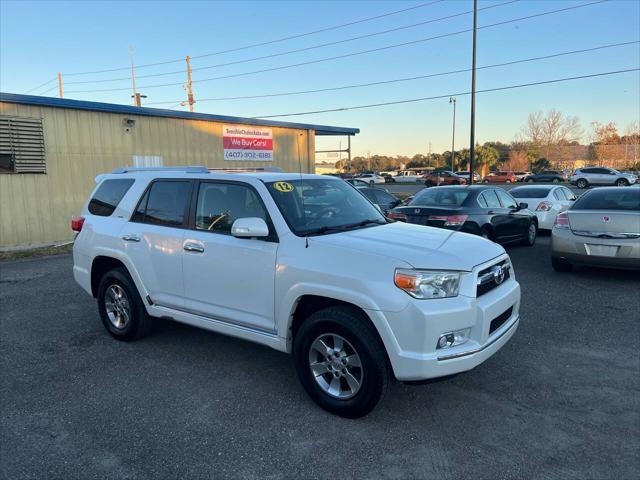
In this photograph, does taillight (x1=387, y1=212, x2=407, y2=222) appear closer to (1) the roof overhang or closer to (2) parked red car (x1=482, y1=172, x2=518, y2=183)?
(1) the roof overhang

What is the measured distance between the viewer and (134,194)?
5.16 metres

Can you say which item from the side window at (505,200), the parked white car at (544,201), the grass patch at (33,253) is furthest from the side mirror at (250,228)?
the parked white car at (544,201)

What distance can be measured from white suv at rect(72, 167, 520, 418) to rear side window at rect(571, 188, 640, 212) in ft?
15.8

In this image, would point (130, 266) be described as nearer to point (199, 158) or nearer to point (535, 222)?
point (535, 222)

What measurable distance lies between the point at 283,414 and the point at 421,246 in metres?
1.65

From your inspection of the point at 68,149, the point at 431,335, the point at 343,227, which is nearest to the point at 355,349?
the point at 431,335

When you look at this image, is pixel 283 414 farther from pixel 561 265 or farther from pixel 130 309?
pixel 561 265

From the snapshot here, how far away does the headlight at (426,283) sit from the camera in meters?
3.29

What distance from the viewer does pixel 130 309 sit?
512 centimetres

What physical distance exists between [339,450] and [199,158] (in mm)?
13907

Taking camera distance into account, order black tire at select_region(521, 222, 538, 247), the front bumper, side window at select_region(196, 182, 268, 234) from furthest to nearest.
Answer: black tire at select_region(521, 222, 538, 247), side window at select_region(196, 182, 268, 234), the front bumper

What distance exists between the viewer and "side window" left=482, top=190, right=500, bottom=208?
9953 mm

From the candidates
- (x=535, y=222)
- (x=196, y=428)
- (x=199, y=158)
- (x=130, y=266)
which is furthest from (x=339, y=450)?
(x=199, y=158)

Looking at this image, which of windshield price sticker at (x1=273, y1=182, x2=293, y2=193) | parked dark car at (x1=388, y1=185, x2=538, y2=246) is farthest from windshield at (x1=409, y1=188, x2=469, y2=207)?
windshield price sticker at (x1=273, y1=182, x2=293, y2=193)
